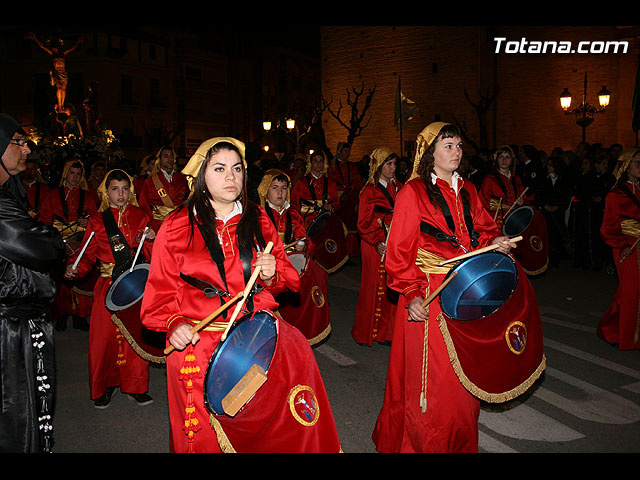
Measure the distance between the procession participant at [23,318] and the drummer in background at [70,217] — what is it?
5071 mm

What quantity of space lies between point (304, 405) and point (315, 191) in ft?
27.2

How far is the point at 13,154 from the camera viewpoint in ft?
11.5

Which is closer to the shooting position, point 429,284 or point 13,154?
point 13,154

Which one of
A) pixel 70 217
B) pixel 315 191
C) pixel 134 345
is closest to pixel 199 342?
pixel 134 345

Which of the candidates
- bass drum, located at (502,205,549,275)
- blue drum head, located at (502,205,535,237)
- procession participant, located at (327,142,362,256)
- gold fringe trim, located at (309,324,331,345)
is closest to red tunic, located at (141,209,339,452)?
gold fringe trim, located at (309,324,331,345)

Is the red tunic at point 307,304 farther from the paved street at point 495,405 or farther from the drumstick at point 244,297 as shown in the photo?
the drumstick at point 244,297

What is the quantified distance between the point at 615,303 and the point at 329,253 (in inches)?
158

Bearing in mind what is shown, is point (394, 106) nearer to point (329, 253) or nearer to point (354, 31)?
point (354, 31)

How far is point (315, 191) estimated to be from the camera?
1098 centimetres

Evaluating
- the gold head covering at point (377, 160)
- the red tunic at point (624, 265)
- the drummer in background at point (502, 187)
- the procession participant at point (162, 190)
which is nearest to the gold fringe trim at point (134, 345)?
the gold head covering at point (377, 160)

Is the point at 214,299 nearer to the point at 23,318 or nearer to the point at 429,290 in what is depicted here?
the point at 23,318

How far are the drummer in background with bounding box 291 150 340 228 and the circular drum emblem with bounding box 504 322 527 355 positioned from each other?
6601mm

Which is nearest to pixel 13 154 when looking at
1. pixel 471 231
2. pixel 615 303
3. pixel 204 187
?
pixel 204 187

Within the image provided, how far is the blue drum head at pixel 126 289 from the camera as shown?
498 cm
